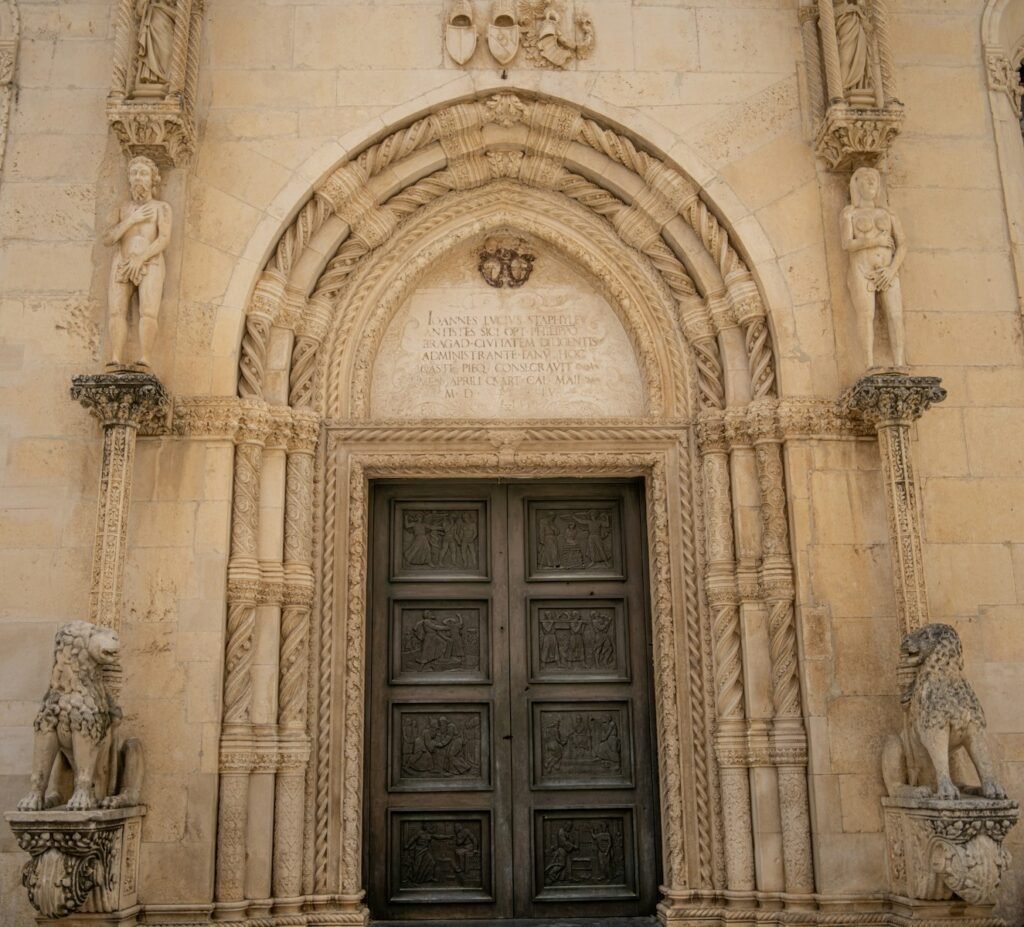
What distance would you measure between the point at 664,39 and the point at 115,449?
4741mm

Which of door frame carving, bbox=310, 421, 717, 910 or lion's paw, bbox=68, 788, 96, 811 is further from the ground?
door frame carving, bbox=310, 421, 717, 910

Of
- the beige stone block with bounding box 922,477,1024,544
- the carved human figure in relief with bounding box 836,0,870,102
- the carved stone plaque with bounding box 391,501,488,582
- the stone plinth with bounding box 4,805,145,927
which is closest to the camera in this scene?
the stone plinth with bounding box 4,805,145,927

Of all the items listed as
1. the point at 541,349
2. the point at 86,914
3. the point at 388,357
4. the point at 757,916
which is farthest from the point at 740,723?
the point at 86,914

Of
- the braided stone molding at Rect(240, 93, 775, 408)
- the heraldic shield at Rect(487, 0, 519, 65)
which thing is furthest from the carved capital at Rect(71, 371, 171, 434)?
the heraldic shield at Rect(487, 0, 519, 65)

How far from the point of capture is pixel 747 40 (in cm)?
798

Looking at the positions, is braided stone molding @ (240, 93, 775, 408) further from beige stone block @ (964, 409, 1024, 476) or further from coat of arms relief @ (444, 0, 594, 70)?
beige stone block @ (964, 409, 1024, 476)

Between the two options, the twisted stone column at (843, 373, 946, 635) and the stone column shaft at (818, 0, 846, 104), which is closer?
the twisted stone column at (843, 373, 946, 635)

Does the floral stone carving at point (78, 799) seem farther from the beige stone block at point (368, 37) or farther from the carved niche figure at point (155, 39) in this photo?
the beige stone block at point (368, 37)

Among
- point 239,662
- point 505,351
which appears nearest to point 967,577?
point 505,351

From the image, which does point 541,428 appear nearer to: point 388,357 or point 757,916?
point 388,357

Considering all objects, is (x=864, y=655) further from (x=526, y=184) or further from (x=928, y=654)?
(x=526, y=184)

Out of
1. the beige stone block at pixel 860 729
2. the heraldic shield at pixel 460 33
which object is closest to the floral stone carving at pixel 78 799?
the beige stone block at pixel 860 729

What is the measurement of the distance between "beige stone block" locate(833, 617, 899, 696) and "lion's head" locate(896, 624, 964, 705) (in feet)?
1.12

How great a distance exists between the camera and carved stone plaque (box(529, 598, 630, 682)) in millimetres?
7656
